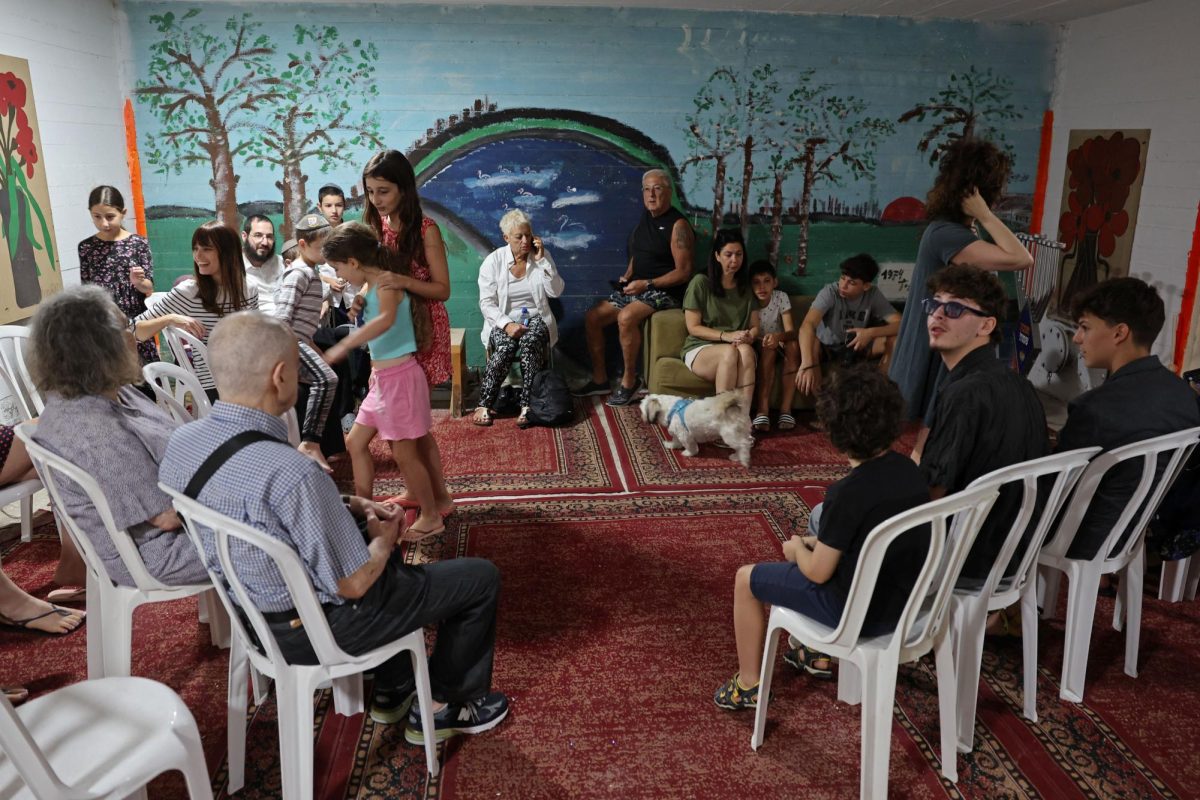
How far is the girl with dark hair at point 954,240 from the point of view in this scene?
275cm

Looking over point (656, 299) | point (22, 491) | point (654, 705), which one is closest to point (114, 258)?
point (22, 491)

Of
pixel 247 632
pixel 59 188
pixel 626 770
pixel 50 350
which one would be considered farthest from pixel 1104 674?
pixel 59 188

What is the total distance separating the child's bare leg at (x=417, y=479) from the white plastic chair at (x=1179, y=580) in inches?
106

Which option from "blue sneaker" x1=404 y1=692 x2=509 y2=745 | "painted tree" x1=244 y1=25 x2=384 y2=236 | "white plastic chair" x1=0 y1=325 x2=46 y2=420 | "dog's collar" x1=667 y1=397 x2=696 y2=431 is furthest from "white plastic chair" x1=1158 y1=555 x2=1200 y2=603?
"painted tree" x1=244 y1=25 x2=384 y2=236

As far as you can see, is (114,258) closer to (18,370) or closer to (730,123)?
(18,370)

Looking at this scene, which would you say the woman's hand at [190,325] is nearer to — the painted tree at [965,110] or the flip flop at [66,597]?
the flip flop at [66,597]

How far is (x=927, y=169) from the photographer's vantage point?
5738 mm

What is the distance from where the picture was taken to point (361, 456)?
3.23 meters

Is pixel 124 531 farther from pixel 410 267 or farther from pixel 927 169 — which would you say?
pixel 927 169

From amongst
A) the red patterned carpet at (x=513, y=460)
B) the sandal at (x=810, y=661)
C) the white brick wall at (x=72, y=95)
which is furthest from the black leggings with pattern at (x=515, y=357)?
the sandal at (x=810, y=661)

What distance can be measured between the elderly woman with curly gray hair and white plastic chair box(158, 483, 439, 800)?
319 mm

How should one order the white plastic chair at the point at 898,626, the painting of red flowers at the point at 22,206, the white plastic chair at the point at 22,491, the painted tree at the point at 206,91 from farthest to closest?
the painted tree at the point at 206,91 < the painting of red flowers at the point at 22,206 < the white plastic chair at the point at 22,491 < the white plastic chair at the point at 898,626

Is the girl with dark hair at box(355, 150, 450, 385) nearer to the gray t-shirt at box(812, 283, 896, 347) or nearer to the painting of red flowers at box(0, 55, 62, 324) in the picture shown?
the painting of red flowers at box(0, 55, 62, 324)

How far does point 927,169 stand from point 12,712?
229 inches
